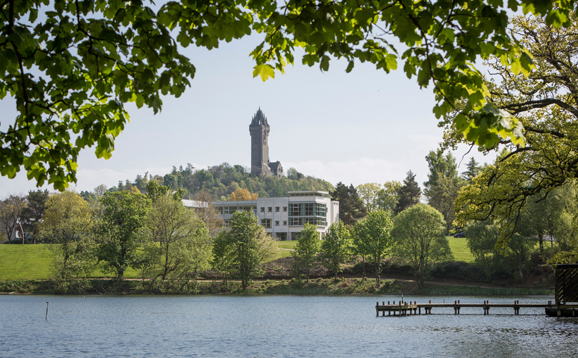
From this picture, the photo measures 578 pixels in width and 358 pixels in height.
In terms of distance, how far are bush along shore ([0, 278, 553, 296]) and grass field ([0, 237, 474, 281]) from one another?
2.58m

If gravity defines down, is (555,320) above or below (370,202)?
below

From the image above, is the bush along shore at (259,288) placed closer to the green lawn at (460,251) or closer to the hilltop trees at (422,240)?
the hilltop trees at (422,240)

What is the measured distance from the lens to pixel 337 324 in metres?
34.9

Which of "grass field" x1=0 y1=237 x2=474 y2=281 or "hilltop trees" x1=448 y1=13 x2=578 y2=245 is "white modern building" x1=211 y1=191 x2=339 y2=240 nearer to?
"grass field" x1=0 y1=237 x2=474 y2=281

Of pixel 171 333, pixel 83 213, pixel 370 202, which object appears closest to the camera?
pixel 171 333

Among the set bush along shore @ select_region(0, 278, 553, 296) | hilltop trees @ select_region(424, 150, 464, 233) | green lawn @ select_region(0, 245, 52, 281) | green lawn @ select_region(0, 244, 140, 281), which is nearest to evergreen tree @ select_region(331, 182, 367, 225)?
hilltop trees @ select_region(424, 150, 464, 233)

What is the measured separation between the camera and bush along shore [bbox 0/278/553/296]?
2382 inches

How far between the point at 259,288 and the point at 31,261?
3607 cm

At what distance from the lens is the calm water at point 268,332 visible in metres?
23.8

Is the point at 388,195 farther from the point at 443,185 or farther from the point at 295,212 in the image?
the point at 295,212

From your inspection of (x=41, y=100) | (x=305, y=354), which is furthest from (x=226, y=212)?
(x=41, y=100)

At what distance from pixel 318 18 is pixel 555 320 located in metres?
34.7

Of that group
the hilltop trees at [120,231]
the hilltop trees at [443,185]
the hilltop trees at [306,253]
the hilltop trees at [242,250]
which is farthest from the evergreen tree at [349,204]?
the hilltop trees at [120,231]

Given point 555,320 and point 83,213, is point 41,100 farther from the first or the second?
point 83,213
